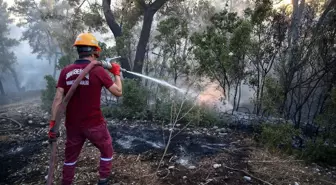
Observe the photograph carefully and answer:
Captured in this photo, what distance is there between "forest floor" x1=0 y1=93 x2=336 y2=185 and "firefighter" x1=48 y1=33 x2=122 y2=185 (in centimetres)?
76

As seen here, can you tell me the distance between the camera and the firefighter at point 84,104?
3.12 meters

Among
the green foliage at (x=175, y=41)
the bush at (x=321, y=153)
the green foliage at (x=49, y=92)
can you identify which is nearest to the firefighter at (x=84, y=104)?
the bush at (x=321, y=153)

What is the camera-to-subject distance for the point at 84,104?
3.17 metres

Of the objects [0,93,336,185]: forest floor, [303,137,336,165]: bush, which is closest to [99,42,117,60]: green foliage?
[0,93,336,185]: forest floor

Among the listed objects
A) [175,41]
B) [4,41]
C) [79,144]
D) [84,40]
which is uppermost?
[4,41]

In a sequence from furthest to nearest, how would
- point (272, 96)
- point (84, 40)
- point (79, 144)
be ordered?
point (272, 96)
point (79, 144)
point (84, 40)

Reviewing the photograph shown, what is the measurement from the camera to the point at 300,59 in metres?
6.45

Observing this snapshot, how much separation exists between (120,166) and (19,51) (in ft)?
210

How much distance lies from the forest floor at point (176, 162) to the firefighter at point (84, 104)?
0.76 metres

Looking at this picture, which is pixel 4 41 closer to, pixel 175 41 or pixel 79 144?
pixel 175 41

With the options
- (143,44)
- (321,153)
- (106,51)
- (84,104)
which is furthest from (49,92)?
(321,153)

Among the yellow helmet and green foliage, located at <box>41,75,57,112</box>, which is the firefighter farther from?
green foliage, located at <box>41,75,57,112</box>

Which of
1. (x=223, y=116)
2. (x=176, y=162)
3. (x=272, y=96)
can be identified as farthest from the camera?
(x=223, y=116)

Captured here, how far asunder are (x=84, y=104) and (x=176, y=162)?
209 cm
